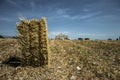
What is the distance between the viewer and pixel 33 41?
1103 centimetres

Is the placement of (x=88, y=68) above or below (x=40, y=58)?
below

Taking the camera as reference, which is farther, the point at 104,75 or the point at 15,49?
the point at 15,49

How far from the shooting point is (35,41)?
11.0m

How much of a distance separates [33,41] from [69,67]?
3043mm

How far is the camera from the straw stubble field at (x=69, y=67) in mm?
10411

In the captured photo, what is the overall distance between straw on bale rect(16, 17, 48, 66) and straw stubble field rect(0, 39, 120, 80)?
50 centimetres

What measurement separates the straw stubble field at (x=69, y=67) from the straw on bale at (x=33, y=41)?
0.50 metres

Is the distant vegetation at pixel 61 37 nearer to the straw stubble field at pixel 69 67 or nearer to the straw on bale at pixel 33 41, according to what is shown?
the straw stubble field at pixel 69 67

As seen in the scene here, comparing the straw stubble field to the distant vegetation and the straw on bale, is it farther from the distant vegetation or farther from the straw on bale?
the distant vegetation

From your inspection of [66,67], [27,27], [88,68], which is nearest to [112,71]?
[88,68]

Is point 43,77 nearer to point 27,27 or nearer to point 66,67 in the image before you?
point 66,67

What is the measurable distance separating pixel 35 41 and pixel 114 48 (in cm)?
891

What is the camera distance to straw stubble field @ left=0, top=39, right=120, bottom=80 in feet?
34.2

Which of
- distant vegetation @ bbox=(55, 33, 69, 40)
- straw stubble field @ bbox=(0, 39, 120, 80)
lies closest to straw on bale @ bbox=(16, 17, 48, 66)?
straw stubble field @ bbox=(0, 39, 120, 80)
